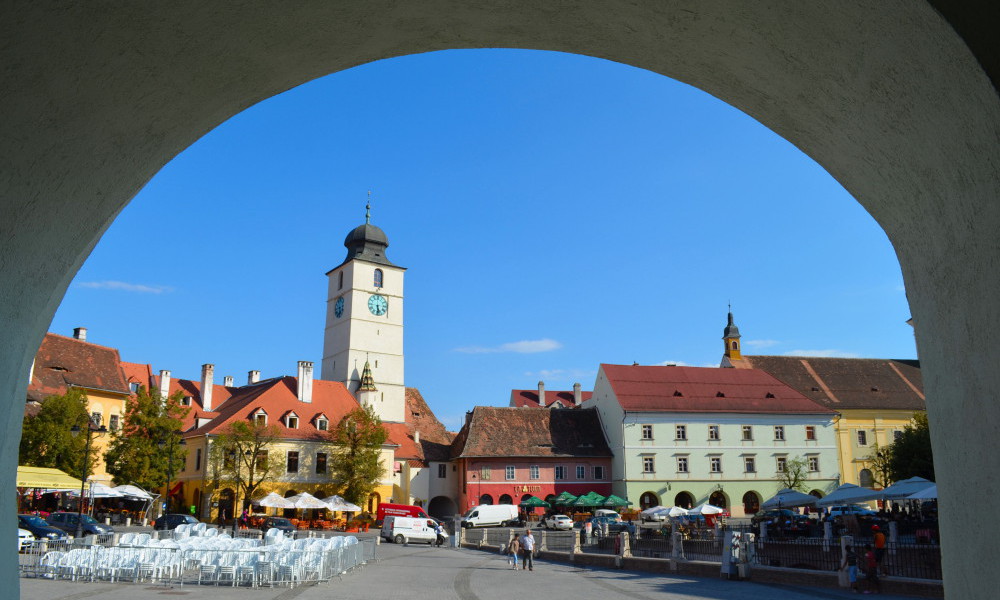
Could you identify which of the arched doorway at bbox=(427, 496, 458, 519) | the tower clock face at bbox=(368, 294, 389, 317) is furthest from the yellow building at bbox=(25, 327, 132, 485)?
the tower clock face at bbox=(368, 294, 389, 317)

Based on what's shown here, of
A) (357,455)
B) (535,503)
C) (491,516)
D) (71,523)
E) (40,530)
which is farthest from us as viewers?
(535,503)

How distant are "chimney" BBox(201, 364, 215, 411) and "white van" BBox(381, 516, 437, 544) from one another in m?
32.3

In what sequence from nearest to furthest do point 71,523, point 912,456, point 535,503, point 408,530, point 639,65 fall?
point 639,65 → point 71,523 → point 408,530 → point 912,456 → point 535,503

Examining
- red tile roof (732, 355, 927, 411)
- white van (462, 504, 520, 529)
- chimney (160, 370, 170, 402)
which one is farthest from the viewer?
red tile roof (732, 355, 927, 411)

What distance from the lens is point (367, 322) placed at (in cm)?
8388

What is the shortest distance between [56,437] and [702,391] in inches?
1872

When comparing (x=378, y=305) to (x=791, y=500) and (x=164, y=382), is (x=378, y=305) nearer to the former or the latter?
(x=164, y=382)

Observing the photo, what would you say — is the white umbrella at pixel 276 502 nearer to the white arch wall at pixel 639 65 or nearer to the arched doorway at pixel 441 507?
the arched doorway at pixel 441 507

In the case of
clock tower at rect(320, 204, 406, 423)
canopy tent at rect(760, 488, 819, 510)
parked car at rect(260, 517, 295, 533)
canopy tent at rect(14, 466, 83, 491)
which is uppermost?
clock tower at rect(320, 204, 406, 423)

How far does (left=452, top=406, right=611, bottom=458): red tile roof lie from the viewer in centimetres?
6353

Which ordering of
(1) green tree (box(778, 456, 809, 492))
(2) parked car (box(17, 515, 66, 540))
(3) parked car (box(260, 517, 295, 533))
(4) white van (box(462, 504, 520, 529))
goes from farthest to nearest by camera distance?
(1) green tree (box(778, 456, 809, 492)) < (4) white van (box(462, 504, 520, 529)) < (3) parked car (box(260, 517, 295, 533)) < (2) parked car (box(17, 515, 66, 540))

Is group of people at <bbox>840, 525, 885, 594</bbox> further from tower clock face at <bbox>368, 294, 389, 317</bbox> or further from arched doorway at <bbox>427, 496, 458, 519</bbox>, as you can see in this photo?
tower clock face at <bbox>368, 294, 389, 317</bbox>

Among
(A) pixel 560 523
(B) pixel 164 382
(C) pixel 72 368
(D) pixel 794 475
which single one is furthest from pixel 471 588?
(B) pixel 164 382

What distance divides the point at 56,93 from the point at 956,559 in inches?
184
